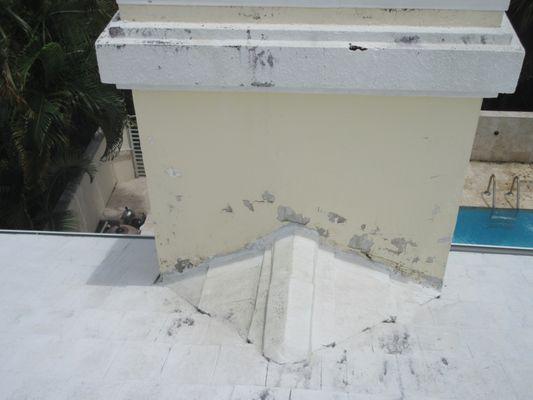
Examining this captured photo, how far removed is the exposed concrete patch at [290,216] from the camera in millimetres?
3453

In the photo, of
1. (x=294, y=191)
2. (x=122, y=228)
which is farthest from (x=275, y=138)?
(x=122, y=228)

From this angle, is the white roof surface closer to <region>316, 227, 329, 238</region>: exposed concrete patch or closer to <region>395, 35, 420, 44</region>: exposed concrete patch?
<region>316, 227, 329, 238</region>: exposed concrete patch

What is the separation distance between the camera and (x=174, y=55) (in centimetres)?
282

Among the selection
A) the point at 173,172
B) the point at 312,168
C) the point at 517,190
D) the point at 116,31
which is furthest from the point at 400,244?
the point at 517,190

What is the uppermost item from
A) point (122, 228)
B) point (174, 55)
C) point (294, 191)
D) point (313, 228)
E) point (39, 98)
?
point (174, 55)

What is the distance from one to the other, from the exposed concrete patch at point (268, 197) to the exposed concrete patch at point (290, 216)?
0.08 metres

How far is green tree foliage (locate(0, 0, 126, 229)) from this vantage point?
754 centimetres

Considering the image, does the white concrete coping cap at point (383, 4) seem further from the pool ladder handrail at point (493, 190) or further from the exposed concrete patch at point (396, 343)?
the pool ladder handrail at point (493, 190)

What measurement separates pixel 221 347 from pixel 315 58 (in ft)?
5.83

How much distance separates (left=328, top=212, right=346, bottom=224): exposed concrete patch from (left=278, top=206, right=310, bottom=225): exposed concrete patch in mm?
154

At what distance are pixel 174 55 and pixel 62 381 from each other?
1.97 m

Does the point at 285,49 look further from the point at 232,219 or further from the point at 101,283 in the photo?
the point at 101,283

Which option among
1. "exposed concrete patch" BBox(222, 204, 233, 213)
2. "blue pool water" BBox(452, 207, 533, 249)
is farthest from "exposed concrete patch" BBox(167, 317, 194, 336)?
"blue pool water" BBox(452, 207, 533, 249)

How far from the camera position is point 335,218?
3.45 meters
